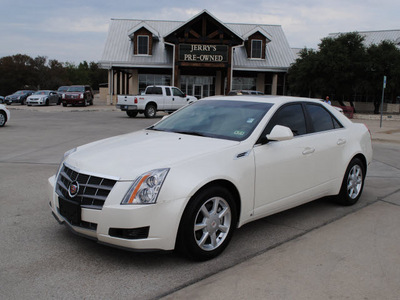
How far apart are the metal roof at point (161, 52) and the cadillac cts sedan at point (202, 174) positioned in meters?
30.9

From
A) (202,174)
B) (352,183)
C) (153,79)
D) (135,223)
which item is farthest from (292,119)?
(153,79)

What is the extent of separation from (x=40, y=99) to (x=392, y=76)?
28925 mm

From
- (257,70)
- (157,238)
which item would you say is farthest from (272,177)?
(257,70)

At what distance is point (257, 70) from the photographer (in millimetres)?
36719

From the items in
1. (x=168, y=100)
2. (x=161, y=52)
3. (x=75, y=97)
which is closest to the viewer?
(x=168, y=100)

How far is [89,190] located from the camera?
12.1 feet

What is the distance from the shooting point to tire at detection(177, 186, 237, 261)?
368 cm

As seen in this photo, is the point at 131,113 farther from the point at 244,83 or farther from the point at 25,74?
the point at 25,74

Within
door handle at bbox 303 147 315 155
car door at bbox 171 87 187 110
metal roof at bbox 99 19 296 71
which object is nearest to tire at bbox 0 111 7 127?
car door at bbox 171 87 187 110

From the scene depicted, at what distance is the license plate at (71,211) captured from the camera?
3.71 meters

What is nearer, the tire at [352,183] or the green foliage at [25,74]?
the tire at [352,183]

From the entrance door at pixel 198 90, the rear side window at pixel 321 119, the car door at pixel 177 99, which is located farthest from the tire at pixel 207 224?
the entrance door at pixel 198 90

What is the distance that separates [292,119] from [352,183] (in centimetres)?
158

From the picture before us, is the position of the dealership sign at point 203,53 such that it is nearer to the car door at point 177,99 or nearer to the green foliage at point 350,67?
the green foliage at point 350,67
